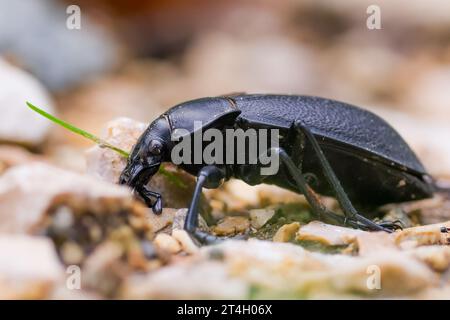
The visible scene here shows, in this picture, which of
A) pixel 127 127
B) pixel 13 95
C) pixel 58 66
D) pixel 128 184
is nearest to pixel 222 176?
pixel 128 184

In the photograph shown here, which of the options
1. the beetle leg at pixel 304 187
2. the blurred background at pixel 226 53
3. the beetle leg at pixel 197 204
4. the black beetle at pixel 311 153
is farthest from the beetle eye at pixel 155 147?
the blurred background at pixel 226 53

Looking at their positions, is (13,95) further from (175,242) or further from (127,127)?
(175,242)

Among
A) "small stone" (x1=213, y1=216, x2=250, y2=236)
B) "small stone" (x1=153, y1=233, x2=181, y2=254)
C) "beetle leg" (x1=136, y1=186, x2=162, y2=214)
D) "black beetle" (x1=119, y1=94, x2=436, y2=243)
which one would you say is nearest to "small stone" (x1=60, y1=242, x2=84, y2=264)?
"small stone" (x1=153, y1=233, x2=181, y2=254)

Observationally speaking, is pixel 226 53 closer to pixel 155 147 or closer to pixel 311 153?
pixel 311 153

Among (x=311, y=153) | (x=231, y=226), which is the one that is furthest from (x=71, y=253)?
(x=311, y=153)

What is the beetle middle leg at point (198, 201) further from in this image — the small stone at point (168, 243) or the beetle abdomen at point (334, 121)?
the beetle abdomen at point (334, 121)

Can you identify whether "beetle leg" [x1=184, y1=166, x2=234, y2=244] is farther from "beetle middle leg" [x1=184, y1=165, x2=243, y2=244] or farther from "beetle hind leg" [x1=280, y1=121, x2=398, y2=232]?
"beetle hind leg" [x1=280, y1=121, x2=398, y2=232]

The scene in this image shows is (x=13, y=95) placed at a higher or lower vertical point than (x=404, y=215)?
higher
